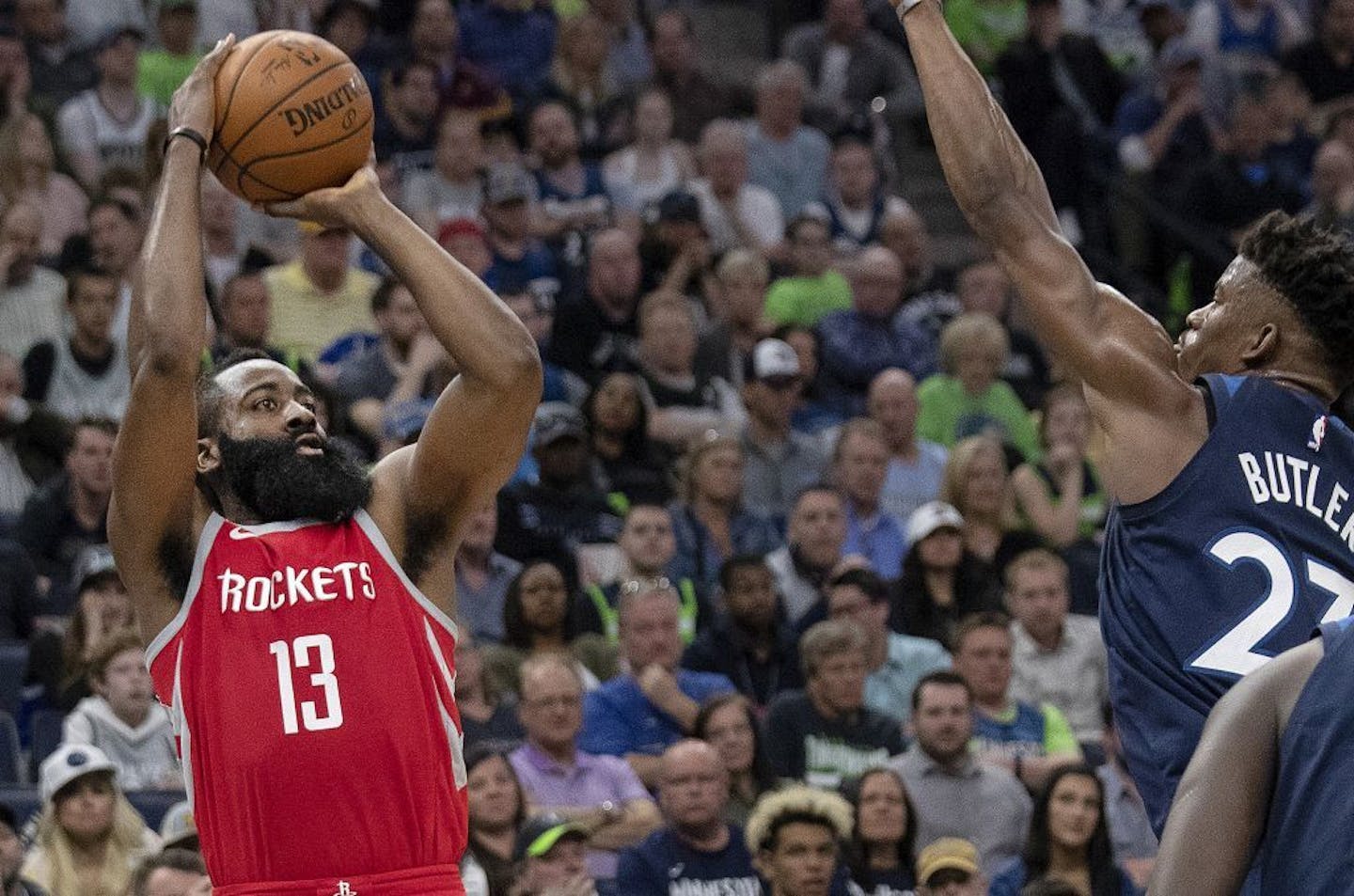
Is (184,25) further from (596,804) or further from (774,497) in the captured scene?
(596,804)

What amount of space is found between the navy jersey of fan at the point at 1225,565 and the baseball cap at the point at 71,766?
4701mm

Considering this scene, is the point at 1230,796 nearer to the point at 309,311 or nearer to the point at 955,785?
the point at 955,785

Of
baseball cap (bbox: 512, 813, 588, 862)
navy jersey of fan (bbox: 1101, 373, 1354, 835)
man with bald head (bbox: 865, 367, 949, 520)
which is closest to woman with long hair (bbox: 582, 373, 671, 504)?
man with bald head (bbox: 865, 367, 949, 520)

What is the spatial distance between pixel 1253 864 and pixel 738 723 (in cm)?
661

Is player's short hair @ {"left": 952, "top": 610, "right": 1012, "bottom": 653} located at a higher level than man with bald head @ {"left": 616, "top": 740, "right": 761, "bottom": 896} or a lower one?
higher

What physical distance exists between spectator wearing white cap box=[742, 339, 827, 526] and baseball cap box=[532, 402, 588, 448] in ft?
3.57

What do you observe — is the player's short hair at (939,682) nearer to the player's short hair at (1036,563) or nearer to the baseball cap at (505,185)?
the player's short hair at (1036,563)

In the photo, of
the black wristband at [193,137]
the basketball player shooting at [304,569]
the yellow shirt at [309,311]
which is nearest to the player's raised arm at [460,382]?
the basketball player shooting at [304,569]

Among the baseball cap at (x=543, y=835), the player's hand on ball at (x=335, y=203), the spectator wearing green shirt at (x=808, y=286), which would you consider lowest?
the baseball cap at (x=543, y=835)

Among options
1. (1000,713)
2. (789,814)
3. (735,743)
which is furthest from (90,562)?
(1000,713)

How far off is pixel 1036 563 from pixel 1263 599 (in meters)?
6.32

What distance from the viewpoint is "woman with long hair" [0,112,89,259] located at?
1178cm

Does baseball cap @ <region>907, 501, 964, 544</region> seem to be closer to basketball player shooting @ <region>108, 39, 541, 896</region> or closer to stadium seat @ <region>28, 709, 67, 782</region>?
stadium seat @ <region>28, 709, 67, 782</region>

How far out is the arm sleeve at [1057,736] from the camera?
10078 millimetres
